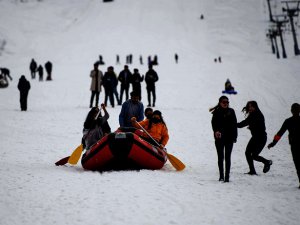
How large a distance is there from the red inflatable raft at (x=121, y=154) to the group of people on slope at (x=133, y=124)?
46 cm

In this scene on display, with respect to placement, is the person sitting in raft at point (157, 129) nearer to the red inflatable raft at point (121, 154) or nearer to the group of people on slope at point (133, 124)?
the group of people on slope at point (133, 124)

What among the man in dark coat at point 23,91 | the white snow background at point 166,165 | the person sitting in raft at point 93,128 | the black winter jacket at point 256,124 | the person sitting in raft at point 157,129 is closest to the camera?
the white snow background at point 166,165

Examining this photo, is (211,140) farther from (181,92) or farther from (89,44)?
(89,44)

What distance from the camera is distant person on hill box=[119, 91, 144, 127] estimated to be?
781cm

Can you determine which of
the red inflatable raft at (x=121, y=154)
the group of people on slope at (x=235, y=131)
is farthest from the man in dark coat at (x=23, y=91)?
the group of people on slope at (x=235, y=131)

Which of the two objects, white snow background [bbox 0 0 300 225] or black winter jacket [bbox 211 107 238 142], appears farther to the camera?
black winter jacket [bbox 211 107 238 142]

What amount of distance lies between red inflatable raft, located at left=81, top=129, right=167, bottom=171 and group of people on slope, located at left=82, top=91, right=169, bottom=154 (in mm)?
457

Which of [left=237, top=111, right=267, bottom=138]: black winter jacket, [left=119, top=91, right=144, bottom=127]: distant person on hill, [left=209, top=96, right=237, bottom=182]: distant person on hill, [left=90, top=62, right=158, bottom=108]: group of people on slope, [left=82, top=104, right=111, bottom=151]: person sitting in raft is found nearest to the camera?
[left=209, top=96, right=237, bottom=182]: distant person on hill

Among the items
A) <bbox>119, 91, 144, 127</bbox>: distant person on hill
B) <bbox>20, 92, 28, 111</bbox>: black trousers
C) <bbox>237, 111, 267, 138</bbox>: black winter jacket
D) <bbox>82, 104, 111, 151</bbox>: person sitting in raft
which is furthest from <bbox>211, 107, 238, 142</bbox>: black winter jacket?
<bbox>20, 92, 28, 111</bbox>: black trousers

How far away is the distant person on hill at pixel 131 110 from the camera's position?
7.81 metres

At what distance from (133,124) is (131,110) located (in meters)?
0.52

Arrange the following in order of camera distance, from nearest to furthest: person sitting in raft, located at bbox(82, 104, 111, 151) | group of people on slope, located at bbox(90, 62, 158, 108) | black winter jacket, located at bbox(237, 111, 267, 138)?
black winter jacket, located at bbox(237, 111, 267, 138) < person sitting in raft, located at bbox(82, 104, 111, 151) < group of people on slope, located at bbox(90, 62, 158, 108)

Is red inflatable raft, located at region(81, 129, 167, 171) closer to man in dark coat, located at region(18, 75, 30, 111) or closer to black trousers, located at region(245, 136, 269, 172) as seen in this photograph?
black trousers, located at region(245, 136, 269, 172)

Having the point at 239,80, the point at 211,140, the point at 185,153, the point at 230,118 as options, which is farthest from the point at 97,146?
the point at 239,80
